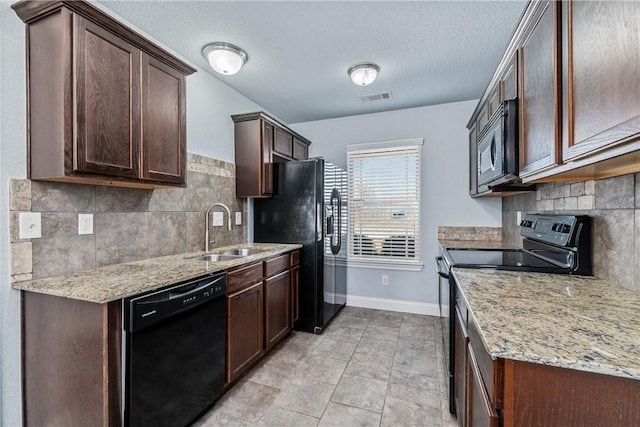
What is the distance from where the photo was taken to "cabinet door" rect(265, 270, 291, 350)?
8.13 feet

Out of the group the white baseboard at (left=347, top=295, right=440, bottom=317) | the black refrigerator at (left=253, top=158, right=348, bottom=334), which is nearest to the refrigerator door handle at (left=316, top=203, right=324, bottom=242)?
the black refrigerator at (left=253, top=158, right=348, bottom=334)

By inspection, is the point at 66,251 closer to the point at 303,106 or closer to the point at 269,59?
the point at 269,59

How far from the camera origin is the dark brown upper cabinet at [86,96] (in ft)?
4.64

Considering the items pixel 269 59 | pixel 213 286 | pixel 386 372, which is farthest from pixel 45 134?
pixel 386 372

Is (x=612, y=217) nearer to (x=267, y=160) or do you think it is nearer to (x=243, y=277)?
(x=243, y=277)

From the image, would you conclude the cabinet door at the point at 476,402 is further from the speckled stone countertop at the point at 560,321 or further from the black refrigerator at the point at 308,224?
the black refrigerator at the point at 308,224

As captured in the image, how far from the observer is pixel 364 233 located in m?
3.81

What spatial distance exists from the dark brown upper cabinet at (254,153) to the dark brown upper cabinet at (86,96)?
1.20 metres

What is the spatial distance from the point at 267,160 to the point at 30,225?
192 centimetres

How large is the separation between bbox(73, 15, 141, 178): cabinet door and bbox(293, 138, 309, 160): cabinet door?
6.71 ft

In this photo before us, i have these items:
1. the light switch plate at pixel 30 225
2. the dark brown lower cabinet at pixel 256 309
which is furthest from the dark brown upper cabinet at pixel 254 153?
the light switch plate at pixel 30 225

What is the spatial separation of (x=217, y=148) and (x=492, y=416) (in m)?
2.76

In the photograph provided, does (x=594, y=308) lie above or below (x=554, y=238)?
below

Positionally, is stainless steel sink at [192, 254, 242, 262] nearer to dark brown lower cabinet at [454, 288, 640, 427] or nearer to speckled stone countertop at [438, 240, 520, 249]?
speckled stone countertop at [438, 240, 520, 249]
